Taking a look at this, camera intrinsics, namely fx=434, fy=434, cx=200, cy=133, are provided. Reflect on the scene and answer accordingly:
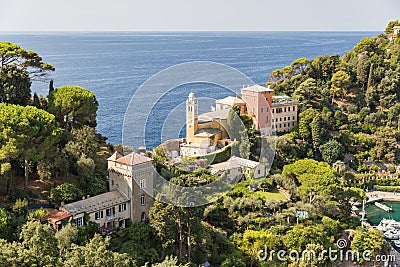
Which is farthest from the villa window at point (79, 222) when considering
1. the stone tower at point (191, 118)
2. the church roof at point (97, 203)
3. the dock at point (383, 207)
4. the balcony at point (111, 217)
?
the dock at point (383, 207)

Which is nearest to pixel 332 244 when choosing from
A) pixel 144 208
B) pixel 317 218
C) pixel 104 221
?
pixel 317 218

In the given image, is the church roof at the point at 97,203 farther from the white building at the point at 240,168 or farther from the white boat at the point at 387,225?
the white boat at the point at 387,225

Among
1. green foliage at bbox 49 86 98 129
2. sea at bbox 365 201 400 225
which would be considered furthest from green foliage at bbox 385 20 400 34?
green foliage at bbox 49 86 98 129

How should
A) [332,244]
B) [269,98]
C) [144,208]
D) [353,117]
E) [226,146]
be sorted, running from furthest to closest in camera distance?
[353,117]
[269,98]
[226,146]
[332,244]
[144,208]

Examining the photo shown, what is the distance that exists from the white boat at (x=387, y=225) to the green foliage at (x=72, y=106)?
18757 mm

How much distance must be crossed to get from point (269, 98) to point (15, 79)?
18.7 metres

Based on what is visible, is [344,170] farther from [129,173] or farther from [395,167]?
[129,173]

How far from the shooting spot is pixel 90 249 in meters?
14.7

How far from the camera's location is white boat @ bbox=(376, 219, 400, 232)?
2616 centimetres

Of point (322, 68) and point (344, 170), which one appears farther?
point (322, 68)

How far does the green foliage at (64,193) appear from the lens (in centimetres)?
1861

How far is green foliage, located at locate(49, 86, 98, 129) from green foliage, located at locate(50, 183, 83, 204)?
21.4ft

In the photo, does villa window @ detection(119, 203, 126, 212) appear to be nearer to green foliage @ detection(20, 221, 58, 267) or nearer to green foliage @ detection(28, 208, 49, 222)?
green foliage @ detection(28, 208, 49, 222)

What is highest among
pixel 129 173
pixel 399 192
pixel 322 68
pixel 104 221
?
pixel 322 68
